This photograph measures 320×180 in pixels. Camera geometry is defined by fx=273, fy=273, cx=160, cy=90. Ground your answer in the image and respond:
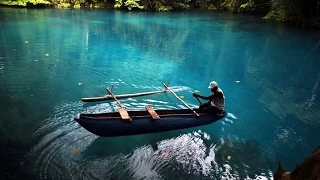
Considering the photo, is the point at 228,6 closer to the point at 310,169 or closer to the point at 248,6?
the point at 248,6

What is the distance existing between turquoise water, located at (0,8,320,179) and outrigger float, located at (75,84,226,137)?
0.50m

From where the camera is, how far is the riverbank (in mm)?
25312

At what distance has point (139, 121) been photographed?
6.20 meters

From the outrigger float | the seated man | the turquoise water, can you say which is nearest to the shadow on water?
the turquoise water

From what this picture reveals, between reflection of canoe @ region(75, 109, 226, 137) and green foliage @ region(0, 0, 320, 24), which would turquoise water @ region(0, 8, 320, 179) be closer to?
reflection of canoe @ region(75, 109, 226, 137)

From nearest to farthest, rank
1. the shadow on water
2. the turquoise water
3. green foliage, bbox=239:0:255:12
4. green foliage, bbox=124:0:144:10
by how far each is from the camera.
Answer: the shadow on water < the turquoise water < green foliage, bbox=239:0:255:12 < green foliage, bbox=124:0:144:10

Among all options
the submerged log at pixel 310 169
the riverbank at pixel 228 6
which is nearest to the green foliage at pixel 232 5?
the riverbank at pixel 228 6

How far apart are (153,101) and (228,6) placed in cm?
3323

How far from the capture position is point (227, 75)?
12367 mm

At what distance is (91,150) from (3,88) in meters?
4.97

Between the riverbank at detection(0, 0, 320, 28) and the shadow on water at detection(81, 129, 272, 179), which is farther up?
the riverbank at detection(0, 0, 320, 28)

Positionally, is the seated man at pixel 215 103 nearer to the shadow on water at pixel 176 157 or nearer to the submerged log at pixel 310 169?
the shadow on water at pixel 176 157

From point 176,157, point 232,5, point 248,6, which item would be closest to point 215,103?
point 176,157

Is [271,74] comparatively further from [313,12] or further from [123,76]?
[313,12]
